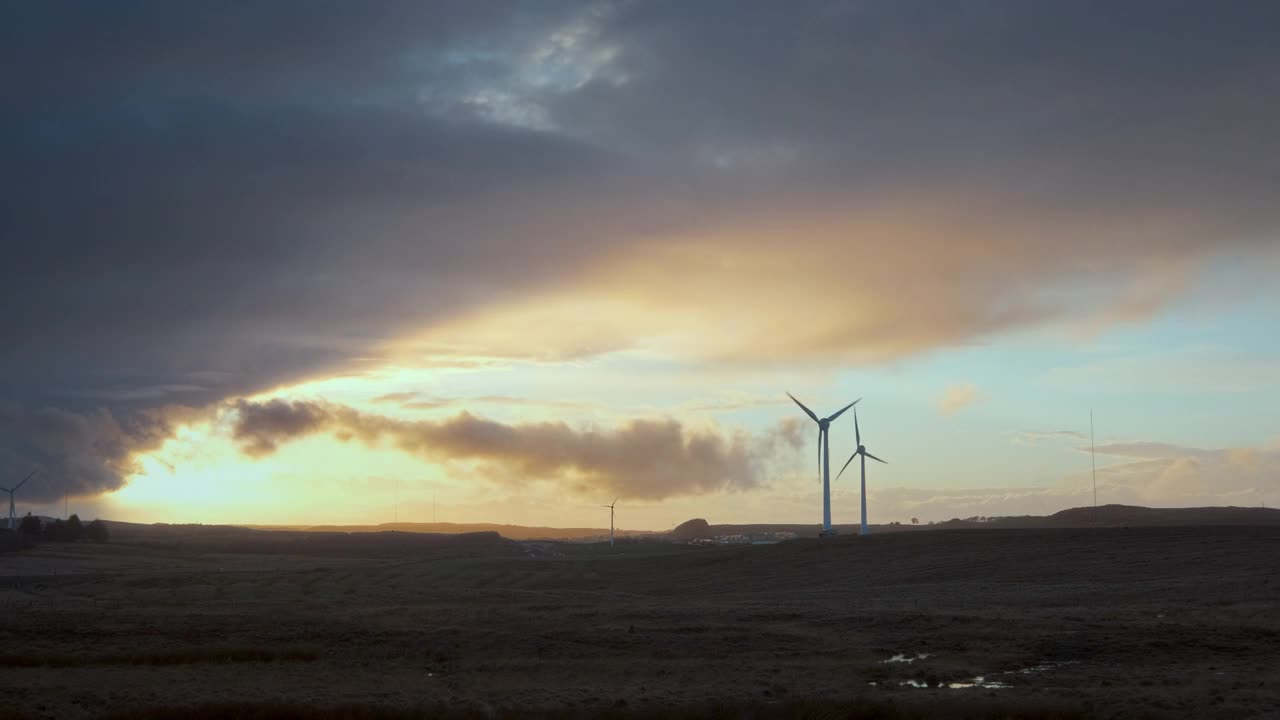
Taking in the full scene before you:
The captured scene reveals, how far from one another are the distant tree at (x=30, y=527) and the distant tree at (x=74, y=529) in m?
4.74

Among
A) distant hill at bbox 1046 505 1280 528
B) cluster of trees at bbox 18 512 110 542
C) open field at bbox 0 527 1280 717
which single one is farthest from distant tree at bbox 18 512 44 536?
distant hill at bbox 1046 505 1280 528

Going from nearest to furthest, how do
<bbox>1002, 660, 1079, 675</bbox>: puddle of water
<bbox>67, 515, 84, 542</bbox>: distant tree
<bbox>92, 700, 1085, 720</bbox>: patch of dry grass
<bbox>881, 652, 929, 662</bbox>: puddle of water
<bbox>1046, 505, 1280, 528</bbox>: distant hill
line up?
<bbox>92, 700, 1085, 720</bbox>: patch of dry grass, <bbox>1002, 660, 1079, 675</bbox>: puddle of water, <bbox>881, 652, 929, 662</bbox>: puddle of water, <bbox>1046, 505, 1280, 528</bbox>: distant hill, <bbox>67, 515, 84, 542</bbox>: distant tree

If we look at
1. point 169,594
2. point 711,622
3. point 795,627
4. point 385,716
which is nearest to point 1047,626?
point 795,627

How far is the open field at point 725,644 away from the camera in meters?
30.0

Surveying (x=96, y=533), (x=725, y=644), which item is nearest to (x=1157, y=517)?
(x=725, y=644)

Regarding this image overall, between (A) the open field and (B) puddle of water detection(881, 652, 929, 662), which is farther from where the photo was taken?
(B) puddle of water detection(881, 652, 929, 662)

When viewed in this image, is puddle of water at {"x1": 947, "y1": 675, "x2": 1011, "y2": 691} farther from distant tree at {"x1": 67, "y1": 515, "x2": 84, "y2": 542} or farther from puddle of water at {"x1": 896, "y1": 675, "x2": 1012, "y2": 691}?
distant tree at {"x1": 67, "y1": 515, "x2": 84, "y2": 542}

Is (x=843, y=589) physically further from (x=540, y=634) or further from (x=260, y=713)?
(x=260, y=713)

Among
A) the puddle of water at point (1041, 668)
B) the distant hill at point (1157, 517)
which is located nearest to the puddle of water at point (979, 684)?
the puddle of water at point (1041, 668)

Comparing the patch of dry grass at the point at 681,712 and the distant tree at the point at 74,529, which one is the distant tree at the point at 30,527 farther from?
the patch of dry grass at the point at 681,712

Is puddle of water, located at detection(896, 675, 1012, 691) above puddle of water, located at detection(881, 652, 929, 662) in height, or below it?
below

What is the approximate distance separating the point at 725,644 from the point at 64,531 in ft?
601

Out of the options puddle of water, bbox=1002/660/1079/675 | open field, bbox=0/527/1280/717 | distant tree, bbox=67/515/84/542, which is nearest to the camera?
open field, bbox=0/527/1280/717

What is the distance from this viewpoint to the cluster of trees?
188 meters
